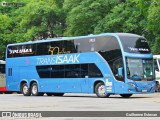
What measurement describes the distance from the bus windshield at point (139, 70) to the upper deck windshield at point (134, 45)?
1.91 feet

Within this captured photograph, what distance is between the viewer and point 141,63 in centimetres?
2758

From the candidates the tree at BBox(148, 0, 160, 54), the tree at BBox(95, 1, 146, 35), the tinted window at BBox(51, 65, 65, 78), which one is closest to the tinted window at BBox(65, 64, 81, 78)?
the tinted window at BBox(51, 65, 65, 78)

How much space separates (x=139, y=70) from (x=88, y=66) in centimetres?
332

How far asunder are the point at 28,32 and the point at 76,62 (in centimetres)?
2155

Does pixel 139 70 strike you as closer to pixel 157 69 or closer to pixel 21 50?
pixel 21 50

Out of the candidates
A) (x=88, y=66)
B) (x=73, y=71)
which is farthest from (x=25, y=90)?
(x=88, y=66)

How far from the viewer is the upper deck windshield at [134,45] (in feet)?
89.2

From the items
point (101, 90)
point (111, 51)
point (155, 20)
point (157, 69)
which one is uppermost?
point (155, 20)

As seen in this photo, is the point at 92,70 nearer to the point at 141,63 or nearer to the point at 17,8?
the point at 141,63

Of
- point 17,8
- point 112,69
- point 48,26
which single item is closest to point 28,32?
point 48,26

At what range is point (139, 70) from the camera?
27.5 metres

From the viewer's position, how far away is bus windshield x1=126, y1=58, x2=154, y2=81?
2717cm

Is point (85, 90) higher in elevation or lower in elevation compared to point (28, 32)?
lower

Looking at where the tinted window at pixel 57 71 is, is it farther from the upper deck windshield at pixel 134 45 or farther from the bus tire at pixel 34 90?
the upper deck windshield at pixel 134 45
